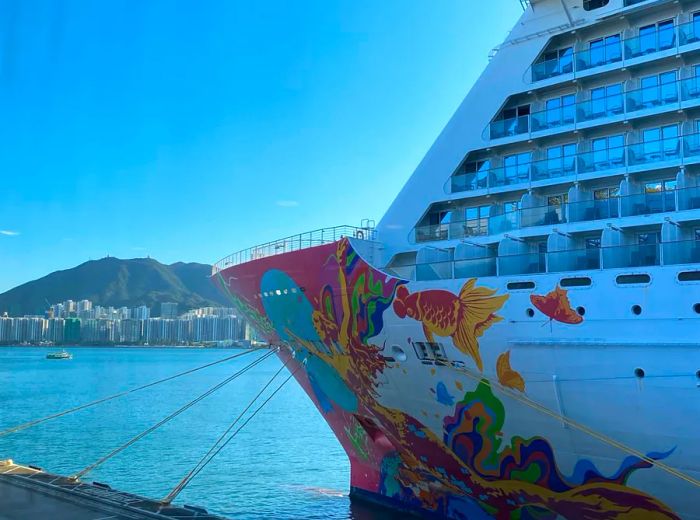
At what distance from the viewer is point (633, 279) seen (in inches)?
404

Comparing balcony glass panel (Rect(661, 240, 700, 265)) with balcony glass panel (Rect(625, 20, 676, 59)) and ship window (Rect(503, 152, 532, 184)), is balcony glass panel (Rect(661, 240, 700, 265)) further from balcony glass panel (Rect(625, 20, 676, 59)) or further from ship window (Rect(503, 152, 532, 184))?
balcony glass panel (Rect(625, 20, 676, 59))

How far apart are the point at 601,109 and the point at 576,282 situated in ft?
12.1

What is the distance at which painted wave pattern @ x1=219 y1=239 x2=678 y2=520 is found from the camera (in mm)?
11453

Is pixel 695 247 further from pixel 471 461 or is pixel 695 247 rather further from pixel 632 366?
pixel 471 461

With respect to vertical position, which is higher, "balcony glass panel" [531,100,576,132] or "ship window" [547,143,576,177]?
"balcony glass panel" [531,100,576,132]

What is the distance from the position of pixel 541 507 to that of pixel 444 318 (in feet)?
13.0

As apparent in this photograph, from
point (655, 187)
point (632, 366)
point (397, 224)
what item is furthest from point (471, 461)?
point (655, 187)

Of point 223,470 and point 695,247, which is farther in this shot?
point 223,470

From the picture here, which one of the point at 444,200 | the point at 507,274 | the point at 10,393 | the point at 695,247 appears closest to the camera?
the point at 695,247

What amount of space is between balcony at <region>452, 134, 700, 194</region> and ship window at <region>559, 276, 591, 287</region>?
2.40 metres

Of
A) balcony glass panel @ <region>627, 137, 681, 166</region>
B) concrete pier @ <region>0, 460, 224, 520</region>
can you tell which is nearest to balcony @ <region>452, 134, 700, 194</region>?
balcony glass panel @ <region>627, 137, 681, 166</region>

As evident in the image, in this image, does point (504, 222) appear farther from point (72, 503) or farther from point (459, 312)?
point (72, 503)

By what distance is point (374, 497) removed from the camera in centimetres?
1733

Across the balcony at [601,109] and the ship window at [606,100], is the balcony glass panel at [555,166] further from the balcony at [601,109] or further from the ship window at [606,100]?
the ship window at [606,100]
